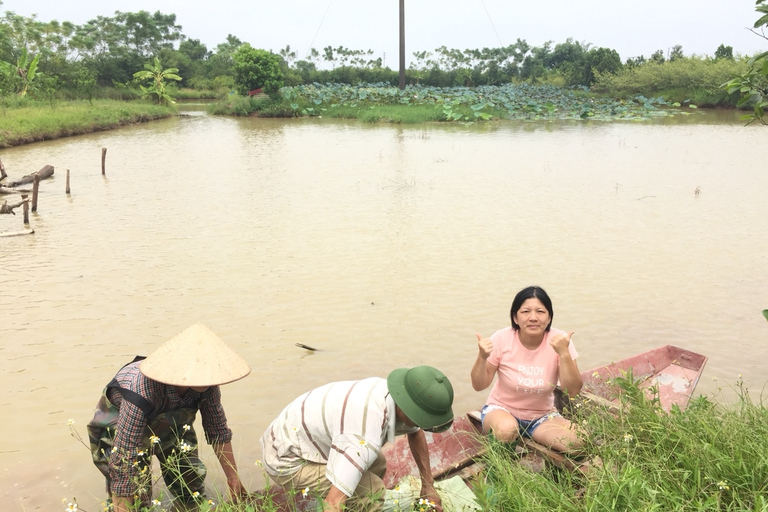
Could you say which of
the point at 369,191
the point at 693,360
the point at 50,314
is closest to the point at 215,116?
the point at 369,191

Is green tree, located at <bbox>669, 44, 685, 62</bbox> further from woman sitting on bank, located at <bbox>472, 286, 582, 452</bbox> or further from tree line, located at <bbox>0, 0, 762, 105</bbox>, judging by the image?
woman sitting on bank, located at <bbox>472, 286, 582, 452</bbox>

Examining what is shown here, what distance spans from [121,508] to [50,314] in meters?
3.78

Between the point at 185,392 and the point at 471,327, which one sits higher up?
the point at 185,392

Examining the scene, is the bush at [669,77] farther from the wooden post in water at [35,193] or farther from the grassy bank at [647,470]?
the grassy bank at [647,470]

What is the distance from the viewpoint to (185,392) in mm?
2422

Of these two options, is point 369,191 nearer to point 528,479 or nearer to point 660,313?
point 660,313

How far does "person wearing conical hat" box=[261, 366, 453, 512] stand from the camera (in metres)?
2.06

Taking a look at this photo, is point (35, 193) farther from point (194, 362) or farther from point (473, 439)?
point (473, 439)

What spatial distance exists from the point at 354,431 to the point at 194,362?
680mm

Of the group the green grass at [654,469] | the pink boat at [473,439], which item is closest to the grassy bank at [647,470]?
the green grass at [654,469]

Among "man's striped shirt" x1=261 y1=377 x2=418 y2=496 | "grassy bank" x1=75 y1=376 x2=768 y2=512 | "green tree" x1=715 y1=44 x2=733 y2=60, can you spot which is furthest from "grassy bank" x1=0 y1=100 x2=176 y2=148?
"green tree" x1=715 y1=44 x2=733 y2=60

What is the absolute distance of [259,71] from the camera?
99.0 ft

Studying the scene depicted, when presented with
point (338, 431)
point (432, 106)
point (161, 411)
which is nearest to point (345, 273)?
point (161, 411)

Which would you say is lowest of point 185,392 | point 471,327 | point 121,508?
point 471,327
